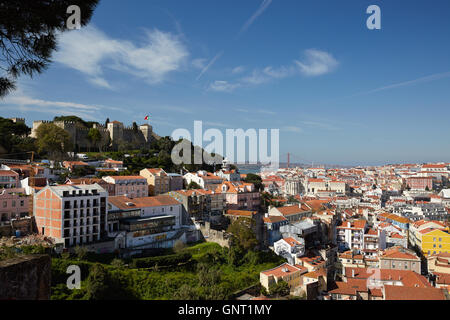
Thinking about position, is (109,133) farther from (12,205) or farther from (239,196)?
(12,205)

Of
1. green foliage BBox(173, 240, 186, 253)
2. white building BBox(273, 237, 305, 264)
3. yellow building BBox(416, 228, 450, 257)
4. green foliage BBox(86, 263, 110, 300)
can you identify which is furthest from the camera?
yellow building BBox(416, 228, 450, 257)

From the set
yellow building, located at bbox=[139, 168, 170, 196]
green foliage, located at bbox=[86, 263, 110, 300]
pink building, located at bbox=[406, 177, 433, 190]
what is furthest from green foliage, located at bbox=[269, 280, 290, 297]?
pink building, located at bbox=[406, 177, 433, 190]

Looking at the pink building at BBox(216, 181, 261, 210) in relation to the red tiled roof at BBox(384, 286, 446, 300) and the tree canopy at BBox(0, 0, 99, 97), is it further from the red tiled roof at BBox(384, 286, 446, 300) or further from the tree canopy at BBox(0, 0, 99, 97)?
Result: the tree canopy at BBox(0, 0, 99, 97)

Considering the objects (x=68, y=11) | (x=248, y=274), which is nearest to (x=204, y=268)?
(x=248, y=274)
